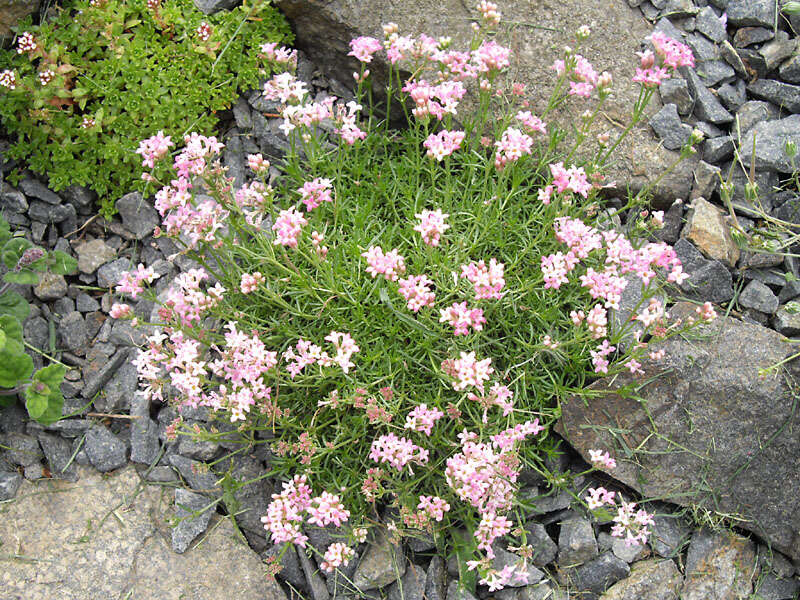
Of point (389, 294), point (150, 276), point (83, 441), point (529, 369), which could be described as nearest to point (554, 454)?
point (529, 369)

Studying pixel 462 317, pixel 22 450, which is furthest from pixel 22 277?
pixel 462 317

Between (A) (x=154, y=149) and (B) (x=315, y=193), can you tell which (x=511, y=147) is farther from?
(A) (x=154, y=149)

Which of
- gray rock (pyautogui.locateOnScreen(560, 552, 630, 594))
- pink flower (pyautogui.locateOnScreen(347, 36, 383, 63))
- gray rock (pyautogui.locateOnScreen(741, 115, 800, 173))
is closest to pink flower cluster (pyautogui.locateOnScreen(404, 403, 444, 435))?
gray rock (pyautogui.locateOnScreen(560, 552, 630, 594))

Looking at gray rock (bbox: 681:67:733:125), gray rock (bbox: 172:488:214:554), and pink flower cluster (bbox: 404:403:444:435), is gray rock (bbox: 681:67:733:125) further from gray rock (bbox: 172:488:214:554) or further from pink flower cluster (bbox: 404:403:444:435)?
gray rock (bbox: 172:488:214:554)

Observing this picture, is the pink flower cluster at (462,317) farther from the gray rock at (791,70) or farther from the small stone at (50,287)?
the gray rock at (791,70)

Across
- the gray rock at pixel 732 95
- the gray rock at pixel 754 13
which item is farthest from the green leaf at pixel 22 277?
the gray rock at pixel 754 13

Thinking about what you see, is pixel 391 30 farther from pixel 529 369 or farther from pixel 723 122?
pixel 723 122
